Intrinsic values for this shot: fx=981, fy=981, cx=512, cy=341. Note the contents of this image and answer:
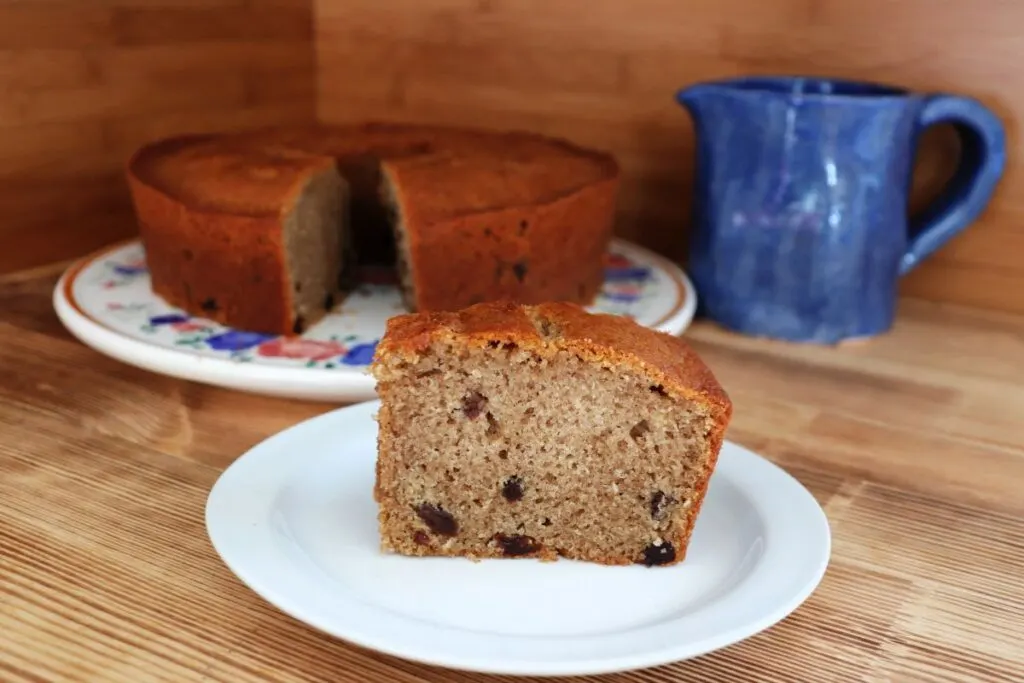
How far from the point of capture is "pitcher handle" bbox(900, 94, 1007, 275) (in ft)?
4.35

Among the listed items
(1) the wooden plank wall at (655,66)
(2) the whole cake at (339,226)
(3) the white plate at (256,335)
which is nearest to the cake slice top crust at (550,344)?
(3) the white plate at (256,335)

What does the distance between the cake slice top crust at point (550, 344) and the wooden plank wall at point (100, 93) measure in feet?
3.06

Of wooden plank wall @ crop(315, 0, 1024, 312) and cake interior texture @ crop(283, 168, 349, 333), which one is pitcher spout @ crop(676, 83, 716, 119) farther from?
cake interior texture @ crop(283, 168, 349, 333)

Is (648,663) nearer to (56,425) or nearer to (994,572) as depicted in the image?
(994,572)

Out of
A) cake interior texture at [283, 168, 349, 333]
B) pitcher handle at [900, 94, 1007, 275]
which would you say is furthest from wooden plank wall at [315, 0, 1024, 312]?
cake interior texture at [283, 168, 349, 333]

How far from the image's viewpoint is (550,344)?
0.81 meters

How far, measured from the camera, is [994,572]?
85 centimetres

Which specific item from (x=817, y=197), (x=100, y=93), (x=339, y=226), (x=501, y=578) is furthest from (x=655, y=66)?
(x=501, y=578)

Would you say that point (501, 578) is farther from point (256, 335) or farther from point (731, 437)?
point (256, 335)

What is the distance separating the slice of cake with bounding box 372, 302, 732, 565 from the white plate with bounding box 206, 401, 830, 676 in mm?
28

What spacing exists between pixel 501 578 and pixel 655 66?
3.58 ft

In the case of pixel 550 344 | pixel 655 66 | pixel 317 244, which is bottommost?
pixel 317 244

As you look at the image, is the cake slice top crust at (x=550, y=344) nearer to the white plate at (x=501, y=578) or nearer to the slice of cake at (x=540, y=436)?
the slice of cake at (x=540, y=436)

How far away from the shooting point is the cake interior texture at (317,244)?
4.25ft
